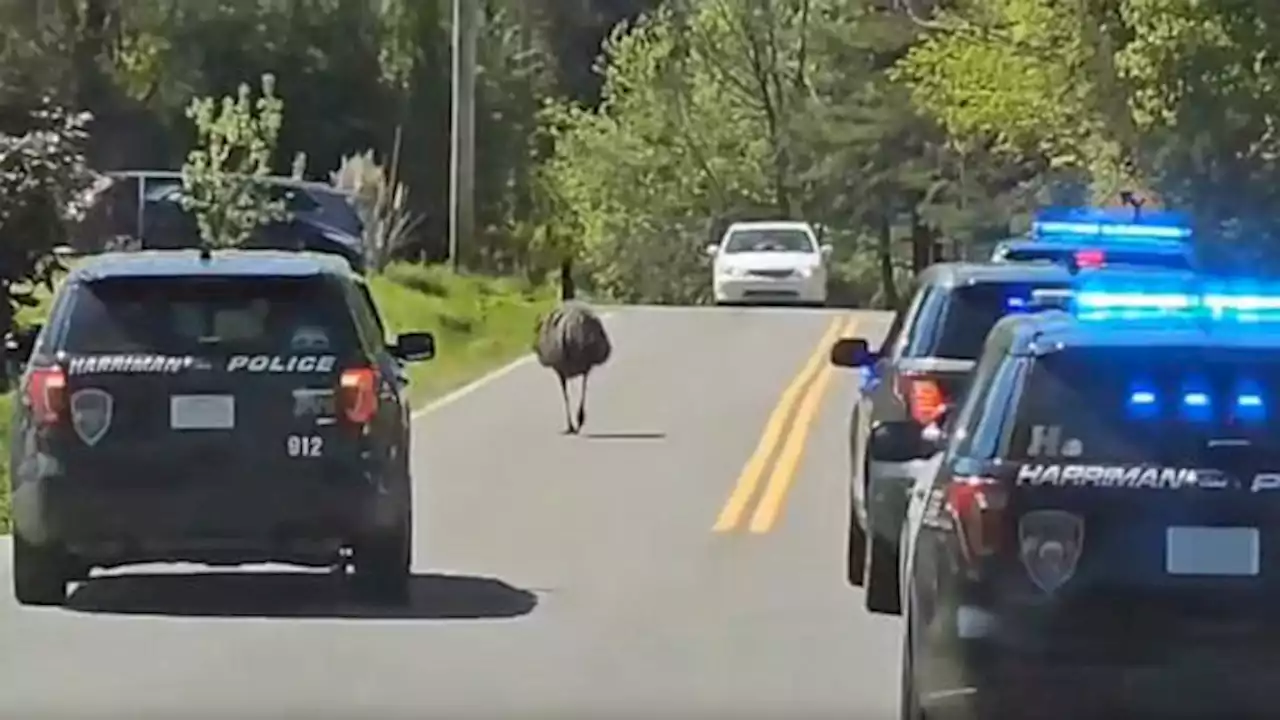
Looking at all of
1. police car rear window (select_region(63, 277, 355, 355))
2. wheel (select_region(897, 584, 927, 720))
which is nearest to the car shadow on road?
police car rear window (select_region(63, 277, 355, 355))

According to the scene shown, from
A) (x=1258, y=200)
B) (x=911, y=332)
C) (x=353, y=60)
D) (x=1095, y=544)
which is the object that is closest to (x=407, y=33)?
(x=353, y=60)

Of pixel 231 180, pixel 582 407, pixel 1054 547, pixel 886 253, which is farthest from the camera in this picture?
pixel 886 253

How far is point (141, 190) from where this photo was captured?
43.2 meters

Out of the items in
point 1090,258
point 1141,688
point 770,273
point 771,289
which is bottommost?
point 771,289

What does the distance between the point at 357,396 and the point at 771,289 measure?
35208 mm

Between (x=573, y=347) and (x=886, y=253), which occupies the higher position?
(x=573, y=347)

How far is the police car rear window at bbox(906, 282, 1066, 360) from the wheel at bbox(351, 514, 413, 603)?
2492 millimetres

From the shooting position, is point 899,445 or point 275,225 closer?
point 899,445

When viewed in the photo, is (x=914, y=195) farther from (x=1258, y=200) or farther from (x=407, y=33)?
(x=1258, y=200)

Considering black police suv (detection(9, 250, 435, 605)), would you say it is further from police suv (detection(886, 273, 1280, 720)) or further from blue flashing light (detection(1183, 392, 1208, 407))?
blue flashing light (detection(1183, 392, 1208, 407))

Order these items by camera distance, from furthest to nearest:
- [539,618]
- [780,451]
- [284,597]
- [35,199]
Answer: [35,199] < [780,451] < [284,597] < [539,618]

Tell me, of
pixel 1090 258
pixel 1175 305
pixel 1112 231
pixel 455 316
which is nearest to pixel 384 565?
pixel 1090 258

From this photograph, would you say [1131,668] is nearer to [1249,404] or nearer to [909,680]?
[1249,404]

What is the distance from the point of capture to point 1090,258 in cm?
1686
